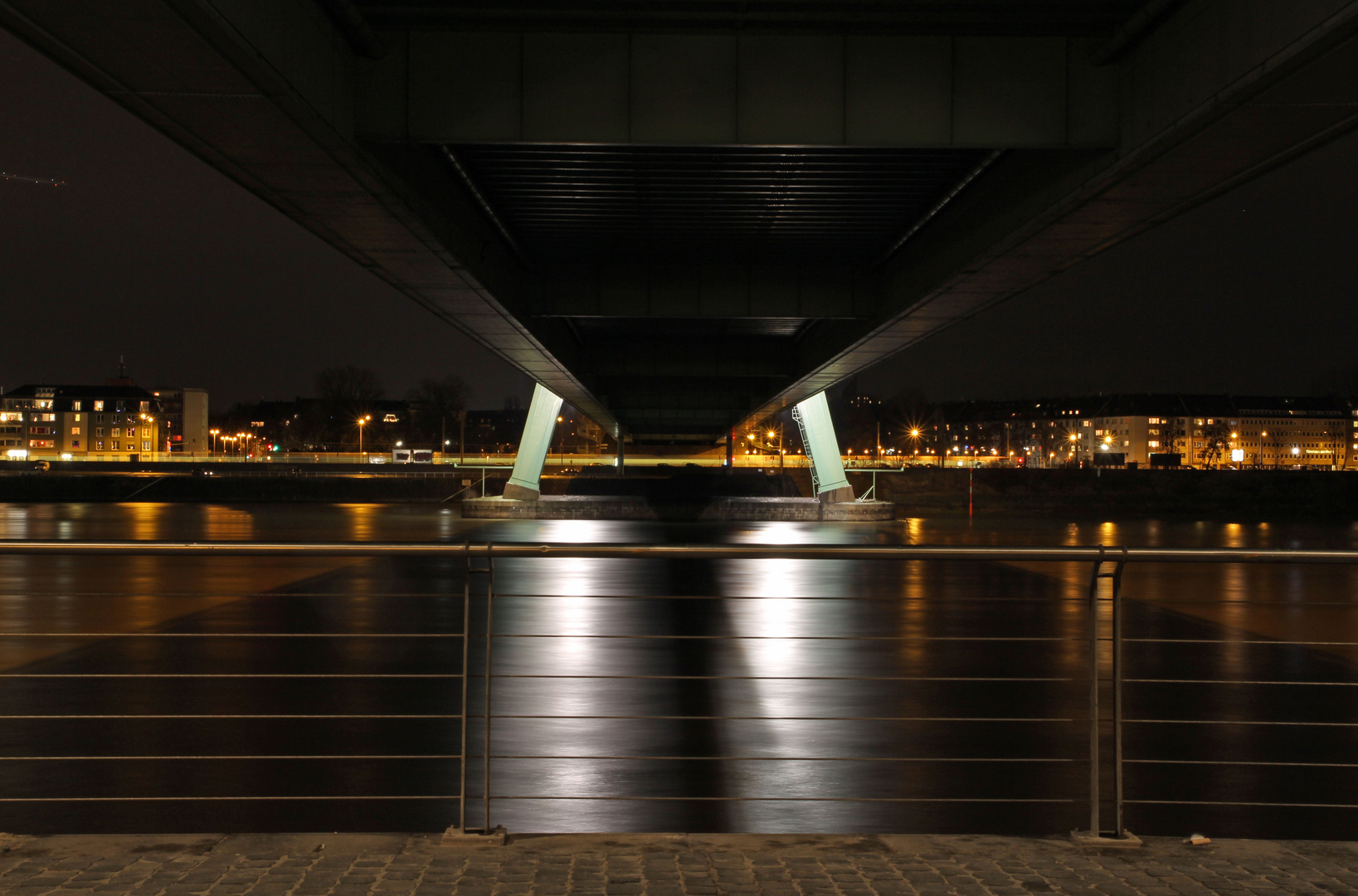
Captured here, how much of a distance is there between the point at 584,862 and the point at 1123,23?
9.06m

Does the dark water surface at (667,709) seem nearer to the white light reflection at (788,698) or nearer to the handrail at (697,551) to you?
the white light reflection at (788,698)

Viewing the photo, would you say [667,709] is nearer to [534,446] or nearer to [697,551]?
[697,551]

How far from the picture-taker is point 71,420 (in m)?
152

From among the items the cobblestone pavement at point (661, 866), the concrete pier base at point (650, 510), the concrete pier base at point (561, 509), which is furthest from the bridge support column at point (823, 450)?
the cobblestone pavement at point (661, 866)

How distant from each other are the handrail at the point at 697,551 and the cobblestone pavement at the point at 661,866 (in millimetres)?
1038

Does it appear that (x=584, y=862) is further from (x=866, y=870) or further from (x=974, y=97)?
(x=974, y=97)

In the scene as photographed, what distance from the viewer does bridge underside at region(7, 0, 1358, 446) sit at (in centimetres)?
784

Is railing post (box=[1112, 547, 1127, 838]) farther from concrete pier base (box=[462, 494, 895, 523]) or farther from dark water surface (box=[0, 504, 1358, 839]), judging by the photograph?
concrete pier base (box=[462, 494, 895, 523])

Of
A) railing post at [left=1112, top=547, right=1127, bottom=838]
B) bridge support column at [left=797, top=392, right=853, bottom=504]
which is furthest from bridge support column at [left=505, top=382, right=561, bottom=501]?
railing post at [left=1112, top=547, right=1127, bottom=838]

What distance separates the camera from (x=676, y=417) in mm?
72500

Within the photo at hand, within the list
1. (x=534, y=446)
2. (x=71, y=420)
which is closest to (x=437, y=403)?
(x=71, y=420)

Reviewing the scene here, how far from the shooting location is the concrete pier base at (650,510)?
34.3m

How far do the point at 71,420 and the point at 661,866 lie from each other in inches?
6755

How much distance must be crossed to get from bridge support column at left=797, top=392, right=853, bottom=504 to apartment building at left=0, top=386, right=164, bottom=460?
136600mm
